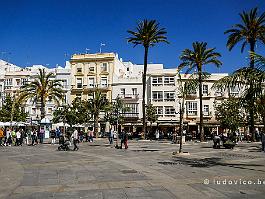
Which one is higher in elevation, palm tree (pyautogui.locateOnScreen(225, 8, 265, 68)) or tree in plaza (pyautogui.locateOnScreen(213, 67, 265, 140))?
palm tree (pyautogui.locateOnScreen(225, 8, 265, 68))

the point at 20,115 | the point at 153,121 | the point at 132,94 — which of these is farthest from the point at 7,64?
the point at 153,121

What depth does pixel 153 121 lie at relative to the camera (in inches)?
2298

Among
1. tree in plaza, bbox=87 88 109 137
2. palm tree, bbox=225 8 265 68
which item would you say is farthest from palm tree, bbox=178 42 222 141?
tree in plaza, bbox=87 88 109 137

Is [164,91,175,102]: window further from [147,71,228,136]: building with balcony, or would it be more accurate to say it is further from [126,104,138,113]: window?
[126,104,138,113]: window

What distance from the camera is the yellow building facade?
68.0 meters

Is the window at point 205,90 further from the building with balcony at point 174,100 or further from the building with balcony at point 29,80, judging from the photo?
the building with balcony at point 29,80

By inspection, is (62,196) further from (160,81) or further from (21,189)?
(160,81)

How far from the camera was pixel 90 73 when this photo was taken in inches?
2709

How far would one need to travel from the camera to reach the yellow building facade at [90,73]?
68000 millimetres

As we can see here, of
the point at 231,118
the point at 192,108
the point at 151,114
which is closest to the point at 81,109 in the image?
the point at 151,114

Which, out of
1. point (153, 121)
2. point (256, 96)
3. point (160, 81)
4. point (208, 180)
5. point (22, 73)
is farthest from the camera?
point (22, 73)

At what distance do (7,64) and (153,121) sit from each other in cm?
4115

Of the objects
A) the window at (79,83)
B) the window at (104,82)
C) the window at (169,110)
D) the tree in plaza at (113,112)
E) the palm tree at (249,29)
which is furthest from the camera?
the window at (79,83)

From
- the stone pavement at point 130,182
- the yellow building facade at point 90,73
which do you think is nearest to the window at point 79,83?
the yellow building facade at point 90,73
